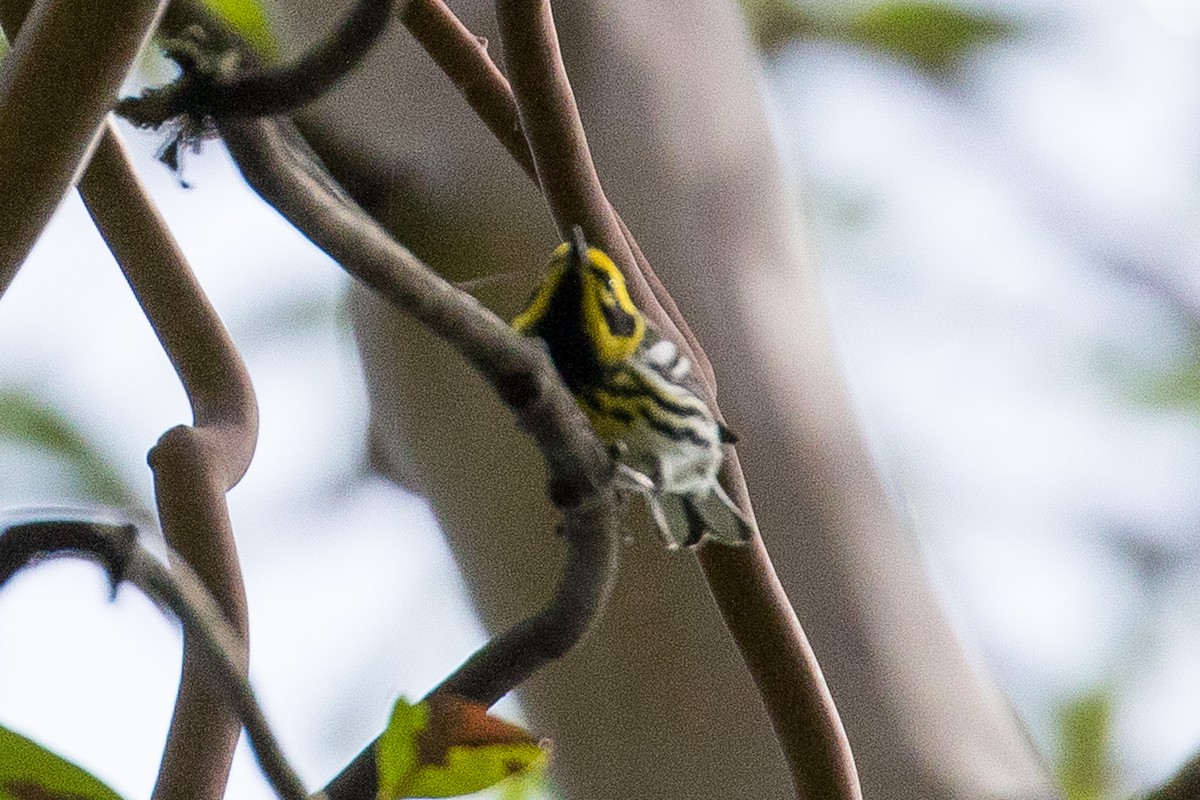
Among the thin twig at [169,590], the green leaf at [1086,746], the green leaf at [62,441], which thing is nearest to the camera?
the thin twig at [169,590]

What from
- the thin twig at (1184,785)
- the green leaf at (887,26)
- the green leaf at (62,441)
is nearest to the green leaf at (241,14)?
the thin twig at (1184,785)

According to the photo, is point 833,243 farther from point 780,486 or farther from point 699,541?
point 699,541

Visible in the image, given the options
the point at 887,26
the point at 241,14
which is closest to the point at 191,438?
the point at 241,14

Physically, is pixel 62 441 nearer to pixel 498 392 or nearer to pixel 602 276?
pixel 602 276

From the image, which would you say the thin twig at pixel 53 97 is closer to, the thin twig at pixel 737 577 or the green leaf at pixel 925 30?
the thin twig at pixel 737 577

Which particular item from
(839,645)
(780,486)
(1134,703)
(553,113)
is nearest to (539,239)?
(780,486)
